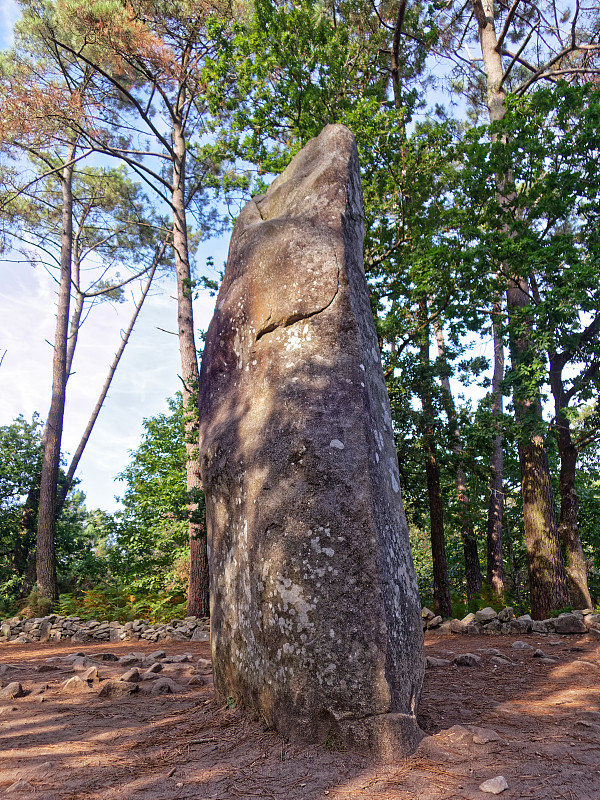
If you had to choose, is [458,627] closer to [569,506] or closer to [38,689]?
[569,506]

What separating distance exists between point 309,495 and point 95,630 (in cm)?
878

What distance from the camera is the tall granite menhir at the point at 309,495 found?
2.99 m

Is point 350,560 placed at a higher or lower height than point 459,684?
higher

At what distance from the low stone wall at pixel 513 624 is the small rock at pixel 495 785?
4.71 m

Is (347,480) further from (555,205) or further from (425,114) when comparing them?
(425,114)

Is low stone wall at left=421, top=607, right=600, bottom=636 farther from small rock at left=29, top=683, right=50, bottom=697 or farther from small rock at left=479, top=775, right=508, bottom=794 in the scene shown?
small rock at left=479, top=775, right=508, bottom=794

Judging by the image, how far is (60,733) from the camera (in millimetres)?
3586

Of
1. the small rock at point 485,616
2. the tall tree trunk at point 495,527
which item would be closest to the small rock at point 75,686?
the small rock at point 485,616

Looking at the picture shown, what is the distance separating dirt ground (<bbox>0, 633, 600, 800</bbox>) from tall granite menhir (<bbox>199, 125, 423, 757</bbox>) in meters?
0.20

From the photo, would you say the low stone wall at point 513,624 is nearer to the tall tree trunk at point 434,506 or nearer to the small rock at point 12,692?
the tall tree trunk at point 434,506

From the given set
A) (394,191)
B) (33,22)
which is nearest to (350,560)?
(394,191)

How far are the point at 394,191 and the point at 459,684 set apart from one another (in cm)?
948

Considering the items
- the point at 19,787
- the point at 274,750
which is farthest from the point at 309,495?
the point at 19,787

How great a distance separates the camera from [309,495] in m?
3.26
